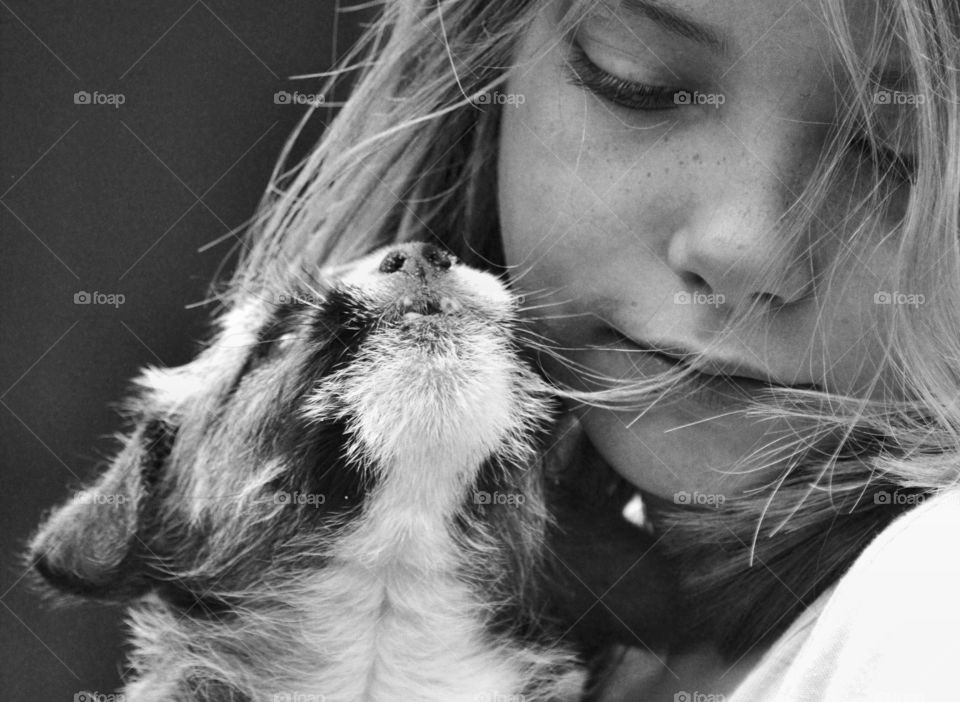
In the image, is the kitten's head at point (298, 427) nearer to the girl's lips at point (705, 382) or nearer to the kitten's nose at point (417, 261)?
the kitten's nose at point (417, 261)

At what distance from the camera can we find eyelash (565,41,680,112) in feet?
2.99

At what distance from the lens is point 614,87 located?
3.07 feet

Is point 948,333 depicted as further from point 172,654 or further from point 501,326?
point 172,654

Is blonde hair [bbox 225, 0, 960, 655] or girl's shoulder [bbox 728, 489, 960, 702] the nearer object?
girl's shoulder [bbox 728, 489, 960, 702]

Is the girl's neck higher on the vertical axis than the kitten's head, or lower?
lower

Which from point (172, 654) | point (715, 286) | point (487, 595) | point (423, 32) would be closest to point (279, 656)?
point (172, 654)

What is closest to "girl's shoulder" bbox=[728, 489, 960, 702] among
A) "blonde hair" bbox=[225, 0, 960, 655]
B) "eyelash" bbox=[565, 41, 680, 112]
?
"blonde hair" bbox=[225, 0, 960, 655]

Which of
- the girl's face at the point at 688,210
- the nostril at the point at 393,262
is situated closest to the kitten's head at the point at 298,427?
the nostril at the point at 393,262

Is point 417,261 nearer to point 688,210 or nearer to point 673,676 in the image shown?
point 688,210

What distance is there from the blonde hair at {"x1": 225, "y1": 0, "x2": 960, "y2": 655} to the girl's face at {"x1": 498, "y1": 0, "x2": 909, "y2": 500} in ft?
0.06

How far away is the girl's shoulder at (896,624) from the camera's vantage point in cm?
67

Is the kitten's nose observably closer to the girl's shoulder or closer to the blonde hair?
the blonde hair

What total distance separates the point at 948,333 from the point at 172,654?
0.88 metres

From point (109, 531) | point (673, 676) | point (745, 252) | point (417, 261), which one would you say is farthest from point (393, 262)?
point (673, 676)
